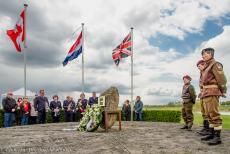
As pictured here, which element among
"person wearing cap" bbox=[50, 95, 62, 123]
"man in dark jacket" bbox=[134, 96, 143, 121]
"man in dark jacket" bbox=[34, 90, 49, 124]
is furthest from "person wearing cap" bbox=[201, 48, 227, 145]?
"man in dark jacket" bbox=[134, 96, 143, 121]

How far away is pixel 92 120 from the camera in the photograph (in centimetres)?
1097

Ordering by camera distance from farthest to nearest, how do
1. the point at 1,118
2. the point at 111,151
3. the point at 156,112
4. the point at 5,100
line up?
the point at 156,112 → the point at 1,118 → the point at 5,100 → the point at 111,151

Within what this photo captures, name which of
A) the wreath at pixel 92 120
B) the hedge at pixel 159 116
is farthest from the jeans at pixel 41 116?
the wreath at pixel 92 120

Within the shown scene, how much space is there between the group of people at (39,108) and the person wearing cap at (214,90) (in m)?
10.4

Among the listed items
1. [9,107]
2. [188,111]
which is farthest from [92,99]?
[188,111]

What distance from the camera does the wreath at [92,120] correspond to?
10.7 metres

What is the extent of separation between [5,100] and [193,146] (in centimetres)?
1125

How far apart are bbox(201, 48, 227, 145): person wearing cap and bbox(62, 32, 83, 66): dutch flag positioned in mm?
13089

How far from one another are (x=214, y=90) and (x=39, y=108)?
10758 millimetres

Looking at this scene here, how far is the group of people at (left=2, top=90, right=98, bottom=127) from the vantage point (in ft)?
53.0

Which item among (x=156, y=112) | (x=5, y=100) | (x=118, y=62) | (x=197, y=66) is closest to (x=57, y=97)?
(x=5, y=100)

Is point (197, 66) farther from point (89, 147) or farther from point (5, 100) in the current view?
point (5, 100)

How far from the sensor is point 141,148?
7.07m

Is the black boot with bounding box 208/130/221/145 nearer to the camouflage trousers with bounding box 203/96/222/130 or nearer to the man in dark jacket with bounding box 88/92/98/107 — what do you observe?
the camouflage trousers with bounding box 203/96/222/130
